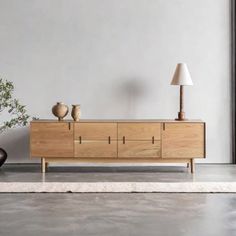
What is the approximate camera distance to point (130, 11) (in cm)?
659

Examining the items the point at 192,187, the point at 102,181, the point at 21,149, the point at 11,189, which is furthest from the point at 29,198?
the point at 21,149

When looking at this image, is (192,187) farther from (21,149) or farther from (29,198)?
(21,149)

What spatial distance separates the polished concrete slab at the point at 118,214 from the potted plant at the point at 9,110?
1.51m

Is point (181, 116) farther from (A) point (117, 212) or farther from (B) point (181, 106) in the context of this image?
(A) point (117, 212)

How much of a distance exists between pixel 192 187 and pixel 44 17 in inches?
110

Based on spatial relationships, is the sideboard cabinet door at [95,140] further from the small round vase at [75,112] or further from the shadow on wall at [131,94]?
the shadow on wall at [131,94]

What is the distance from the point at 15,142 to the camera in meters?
6.60

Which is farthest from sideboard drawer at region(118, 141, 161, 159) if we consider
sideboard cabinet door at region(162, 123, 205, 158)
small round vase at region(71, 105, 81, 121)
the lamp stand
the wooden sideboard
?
small round vase at region(71, 105, 81, 121)

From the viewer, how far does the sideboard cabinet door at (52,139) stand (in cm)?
595

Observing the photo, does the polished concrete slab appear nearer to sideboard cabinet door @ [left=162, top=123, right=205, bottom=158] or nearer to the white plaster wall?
sideboard cabinet door @ [left=162, top=123, right=205, bottom=158]

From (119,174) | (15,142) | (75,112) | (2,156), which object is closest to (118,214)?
(119,174)

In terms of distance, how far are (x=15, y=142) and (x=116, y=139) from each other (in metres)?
1.36

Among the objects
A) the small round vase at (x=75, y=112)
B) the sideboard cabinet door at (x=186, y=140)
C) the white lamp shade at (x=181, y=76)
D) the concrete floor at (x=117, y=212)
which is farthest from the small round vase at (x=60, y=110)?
the white lamp shade at (x=181, y=76)

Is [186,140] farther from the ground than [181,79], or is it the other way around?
[181,79]
